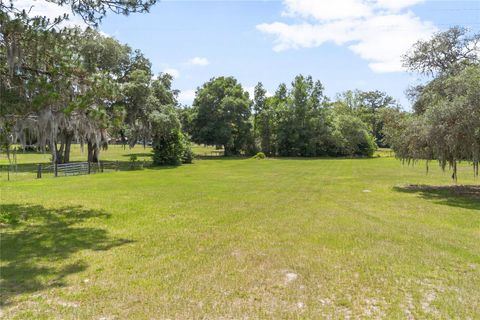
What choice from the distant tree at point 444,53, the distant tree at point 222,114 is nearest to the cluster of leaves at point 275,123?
the distant tree at point 222,114

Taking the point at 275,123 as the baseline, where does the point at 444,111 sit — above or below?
below

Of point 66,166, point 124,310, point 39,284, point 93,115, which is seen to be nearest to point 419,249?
point 124,310

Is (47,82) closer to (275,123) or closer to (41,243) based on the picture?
(41,243)

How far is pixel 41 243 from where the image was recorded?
657 centimetres

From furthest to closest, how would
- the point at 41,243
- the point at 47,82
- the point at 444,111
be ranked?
1. the point at 444,111
2. the point at 47,82
3. the point at 41,243

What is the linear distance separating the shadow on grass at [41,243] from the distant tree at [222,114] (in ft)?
121

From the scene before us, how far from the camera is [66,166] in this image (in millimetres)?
20531

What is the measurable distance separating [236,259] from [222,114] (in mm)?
42125

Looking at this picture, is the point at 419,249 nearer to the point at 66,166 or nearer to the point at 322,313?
the point at 322,313

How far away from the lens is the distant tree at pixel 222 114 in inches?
1833

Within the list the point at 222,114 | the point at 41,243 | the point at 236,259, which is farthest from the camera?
the point at 222,114

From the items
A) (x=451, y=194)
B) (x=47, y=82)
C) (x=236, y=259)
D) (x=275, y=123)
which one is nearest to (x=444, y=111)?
(x=451, y=194)

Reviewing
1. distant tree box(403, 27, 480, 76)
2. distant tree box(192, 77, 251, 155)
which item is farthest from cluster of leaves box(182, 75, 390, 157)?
distant tree box(403, 27, 480, 76)

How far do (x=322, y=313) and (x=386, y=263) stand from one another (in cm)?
220
